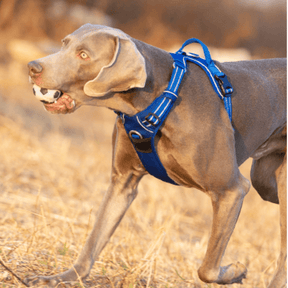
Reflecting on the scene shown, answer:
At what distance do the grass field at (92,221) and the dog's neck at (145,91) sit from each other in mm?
907

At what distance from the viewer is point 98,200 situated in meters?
5.68

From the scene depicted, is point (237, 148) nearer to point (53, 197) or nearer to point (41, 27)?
point (53, 197)

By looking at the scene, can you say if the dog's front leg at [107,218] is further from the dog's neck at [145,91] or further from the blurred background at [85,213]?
the dog's neck at [145,91]

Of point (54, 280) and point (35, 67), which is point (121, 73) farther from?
point (54, 280)

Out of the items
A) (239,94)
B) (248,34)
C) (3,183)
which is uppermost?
(239,94)

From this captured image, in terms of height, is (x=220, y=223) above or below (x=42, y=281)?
above

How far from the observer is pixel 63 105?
2250 millimetres

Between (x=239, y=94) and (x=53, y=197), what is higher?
(x=239, y=94)

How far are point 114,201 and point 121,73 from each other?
1030 millimetres

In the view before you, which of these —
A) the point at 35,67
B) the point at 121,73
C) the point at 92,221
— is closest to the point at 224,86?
the point at 121,73

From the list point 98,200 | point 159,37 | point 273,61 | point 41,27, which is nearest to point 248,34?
point 159,37

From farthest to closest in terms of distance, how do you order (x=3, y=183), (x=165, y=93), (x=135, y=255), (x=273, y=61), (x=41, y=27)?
(x=41, y=27)
(x=3, y=183)
(x=135, y=255)
(x=273, y=61)
(x=165, y=93)

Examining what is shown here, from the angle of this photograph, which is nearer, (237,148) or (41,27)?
(237,148)

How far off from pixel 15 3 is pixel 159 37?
7422 millimetres
